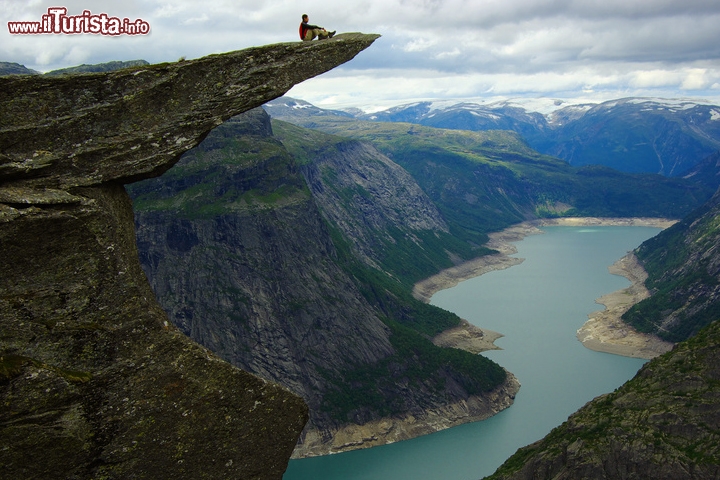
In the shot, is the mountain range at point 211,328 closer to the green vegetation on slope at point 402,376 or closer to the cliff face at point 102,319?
the cliff face at point 102,319

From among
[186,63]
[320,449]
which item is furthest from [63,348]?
[320,449]

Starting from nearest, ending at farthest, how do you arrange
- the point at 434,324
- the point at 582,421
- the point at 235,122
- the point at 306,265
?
1. the point at 582,421
2. the point at 306,265
3. the point at 235,122
4. the point at 434,324

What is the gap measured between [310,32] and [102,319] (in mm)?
9718

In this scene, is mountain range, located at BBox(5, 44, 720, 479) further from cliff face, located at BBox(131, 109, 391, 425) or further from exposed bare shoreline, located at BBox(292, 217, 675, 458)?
exposed bare shoreline, located at BBox(292, 217, 675, 458)

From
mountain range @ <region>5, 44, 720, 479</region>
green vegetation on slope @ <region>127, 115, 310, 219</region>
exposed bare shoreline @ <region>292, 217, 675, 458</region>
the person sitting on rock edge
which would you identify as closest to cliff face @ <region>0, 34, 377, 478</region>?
mountain range @ <region>5, 44, 720, 479</region>

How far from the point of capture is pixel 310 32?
18859mm

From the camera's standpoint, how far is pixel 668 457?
48719 millimetres

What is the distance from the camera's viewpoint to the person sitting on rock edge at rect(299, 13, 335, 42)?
18.8 meters

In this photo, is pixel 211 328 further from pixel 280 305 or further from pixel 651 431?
pixel 651 431

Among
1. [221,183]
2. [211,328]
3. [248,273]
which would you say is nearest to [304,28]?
[211,328]

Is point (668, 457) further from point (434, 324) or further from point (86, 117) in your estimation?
point (434, 324)

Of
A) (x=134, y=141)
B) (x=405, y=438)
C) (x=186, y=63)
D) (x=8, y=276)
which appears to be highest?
(x=186, y=63)

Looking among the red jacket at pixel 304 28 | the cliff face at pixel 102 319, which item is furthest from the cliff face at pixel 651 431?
the red jacket at pixel 304 28

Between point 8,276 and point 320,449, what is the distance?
98.4 meters
